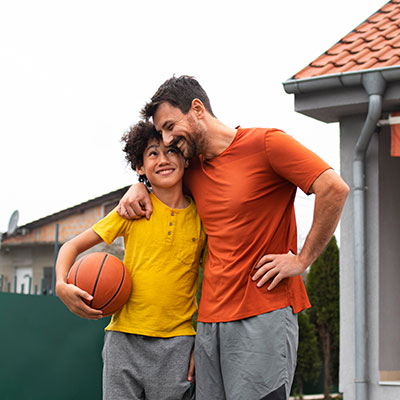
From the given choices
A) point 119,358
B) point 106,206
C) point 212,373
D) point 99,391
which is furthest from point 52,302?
point 106,206

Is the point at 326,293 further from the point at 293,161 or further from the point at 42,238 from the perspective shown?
the point at 42,238

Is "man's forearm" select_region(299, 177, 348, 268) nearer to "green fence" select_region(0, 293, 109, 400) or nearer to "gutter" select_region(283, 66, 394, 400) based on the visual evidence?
"gutter" select_region(283, 66, 394, 400)

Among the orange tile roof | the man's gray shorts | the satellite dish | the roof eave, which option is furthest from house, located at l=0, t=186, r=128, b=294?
the man's gray shorts

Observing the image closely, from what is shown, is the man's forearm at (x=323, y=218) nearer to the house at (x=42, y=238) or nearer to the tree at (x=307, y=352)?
the tree at (x=307, y=352)

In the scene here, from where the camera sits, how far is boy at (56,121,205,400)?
10.0ft

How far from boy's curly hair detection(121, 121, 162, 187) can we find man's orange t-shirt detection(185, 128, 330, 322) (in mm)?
403

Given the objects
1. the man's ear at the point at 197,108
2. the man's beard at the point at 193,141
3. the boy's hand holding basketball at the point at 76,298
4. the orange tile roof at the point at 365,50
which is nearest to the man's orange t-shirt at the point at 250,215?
the man's beard at the point at 193,141

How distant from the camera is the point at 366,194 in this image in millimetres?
6020

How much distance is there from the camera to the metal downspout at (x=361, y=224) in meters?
5.50

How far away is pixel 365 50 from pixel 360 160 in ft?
3.35

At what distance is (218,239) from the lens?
295cm

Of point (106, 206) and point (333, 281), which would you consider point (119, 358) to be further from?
point (106, 206)

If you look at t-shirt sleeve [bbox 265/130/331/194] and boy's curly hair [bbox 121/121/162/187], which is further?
boy's curly hair [bbox 121/121/162/187]

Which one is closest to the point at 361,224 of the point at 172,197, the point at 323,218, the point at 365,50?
the point at 365,50
